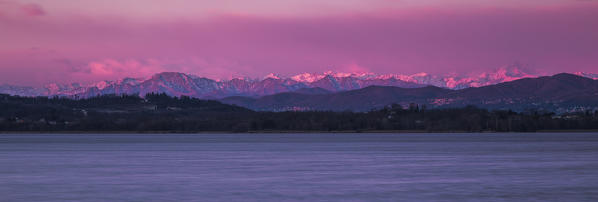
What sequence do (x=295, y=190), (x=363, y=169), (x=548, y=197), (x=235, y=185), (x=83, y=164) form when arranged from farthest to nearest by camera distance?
(x=83, y=164) → (x=363, y=169) → (x=235, y=185) → (x=295, y=190) → (x=548, y=197)

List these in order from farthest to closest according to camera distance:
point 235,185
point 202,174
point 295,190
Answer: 1. point 202,174
2. point 235,185
3. point 295,190

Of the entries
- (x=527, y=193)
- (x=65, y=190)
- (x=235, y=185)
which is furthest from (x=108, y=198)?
(x=527, y=193)

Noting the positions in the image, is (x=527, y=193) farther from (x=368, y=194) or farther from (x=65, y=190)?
(x=65, y=190)

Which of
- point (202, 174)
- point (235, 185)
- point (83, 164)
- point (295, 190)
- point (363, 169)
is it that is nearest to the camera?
point (295, 190)

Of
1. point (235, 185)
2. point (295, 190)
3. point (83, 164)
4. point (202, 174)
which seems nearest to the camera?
point (295, 190)

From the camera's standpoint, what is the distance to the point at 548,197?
38562 mm

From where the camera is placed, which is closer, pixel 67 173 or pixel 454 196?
pixel 454 196

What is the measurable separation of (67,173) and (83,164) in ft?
37.5

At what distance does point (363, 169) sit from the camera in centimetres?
5825

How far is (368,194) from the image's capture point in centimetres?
4006

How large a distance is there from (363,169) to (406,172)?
4138 millimetres

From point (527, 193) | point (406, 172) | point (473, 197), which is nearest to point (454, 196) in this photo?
point (473, 197)

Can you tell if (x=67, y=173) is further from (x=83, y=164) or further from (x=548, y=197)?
(x=548, y=197)

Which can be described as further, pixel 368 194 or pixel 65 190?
pixel 65 190
